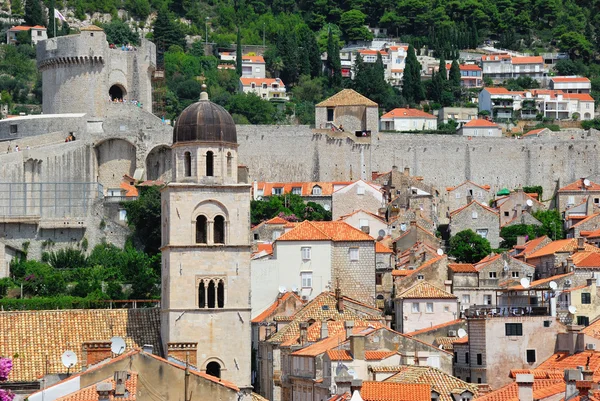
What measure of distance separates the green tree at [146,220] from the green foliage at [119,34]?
5764cm

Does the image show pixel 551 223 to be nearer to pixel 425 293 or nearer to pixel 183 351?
pixel 425 293

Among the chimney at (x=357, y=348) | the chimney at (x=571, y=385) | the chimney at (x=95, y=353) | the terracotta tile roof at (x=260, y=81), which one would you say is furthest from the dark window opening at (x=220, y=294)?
the terracotta tile roof at (x=260, y=81)

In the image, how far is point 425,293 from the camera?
67.7 m

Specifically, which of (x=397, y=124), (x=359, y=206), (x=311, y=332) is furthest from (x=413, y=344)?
(x=397, y=124)

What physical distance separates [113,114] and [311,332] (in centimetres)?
3736

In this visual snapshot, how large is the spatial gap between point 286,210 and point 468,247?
371 inches

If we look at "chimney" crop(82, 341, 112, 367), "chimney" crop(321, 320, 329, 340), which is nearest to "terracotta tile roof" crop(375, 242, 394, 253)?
"chimney" crop(321, 320, 329, 340)

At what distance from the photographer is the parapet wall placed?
10100cm

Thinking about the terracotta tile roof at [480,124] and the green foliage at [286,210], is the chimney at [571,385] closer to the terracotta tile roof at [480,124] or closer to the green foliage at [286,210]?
the green foliage at [286,210]

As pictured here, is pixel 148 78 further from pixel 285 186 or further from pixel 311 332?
pixel 311 332

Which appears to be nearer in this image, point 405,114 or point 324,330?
point 324,330

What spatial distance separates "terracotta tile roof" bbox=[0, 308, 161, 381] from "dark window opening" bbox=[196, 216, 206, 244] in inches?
90.2

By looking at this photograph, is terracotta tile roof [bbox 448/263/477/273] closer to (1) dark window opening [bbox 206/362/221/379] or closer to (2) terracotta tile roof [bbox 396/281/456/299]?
(2) terracotta tile roof [bbox 396/281/456/299]

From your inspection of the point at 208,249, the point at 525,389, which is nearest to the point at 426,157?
the point at 208,249
